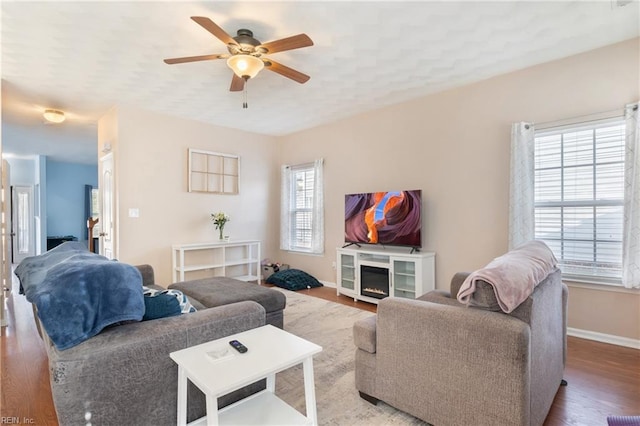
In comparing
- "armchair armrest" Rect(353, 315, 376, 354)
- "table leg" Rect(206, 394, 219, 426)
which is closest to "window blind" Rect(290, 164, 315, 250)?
"armchair armrest" Rect(353, 315, 376, 354)

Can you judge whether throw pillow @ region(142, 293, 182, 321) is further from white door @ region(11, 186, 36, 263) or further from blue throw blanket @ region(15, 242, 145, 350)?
white door @ region(11, 186, 36, 263)

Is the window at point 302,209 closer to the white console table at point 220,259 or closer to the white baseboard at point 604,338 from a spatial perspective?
the white console table at point 220,259

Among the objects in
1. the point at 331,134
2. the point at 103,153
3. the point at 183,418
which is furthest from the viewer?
the point at 331,134

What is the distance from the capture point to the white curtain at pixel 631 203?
2607 millimetres

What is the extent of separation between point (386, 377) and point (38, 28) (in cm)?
355

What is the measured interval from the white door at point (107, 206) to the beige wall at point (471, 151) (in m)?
3.10

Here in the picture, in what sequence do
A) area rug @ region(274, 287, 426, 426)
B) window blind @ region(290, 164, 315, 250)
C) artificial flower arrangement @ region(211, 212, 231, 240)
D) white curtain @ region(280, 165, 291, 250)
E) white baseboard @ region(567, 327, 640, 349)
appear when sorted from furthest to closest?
white curtain @ region(280, 165, 291, 250)
window blind @ region(290, 164, 315, 250)
artificial flower arrangement @ region(211, 212, 231, 240)
white baseboard @ region(567, 327, 640, 349)
area rug @ region(274, 287, 426, 426)

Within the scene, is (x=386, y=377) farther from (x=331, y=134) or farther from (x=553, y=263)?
(x=331, y=134)

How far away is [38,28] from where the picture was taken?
2.49 meters

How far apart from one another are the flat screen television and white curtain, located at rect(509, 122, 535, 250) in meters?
0.99

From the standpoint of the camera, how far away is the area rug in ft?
5.98

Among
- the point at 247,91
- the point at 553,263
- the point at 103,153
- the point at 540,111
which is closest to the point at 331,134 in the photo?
the point at 247,91

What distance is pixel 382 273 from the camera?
404cm

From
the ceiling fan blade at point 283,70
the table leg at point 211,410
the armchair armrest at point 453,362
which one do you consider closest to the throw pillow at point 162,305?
the table leg at point 211,410
